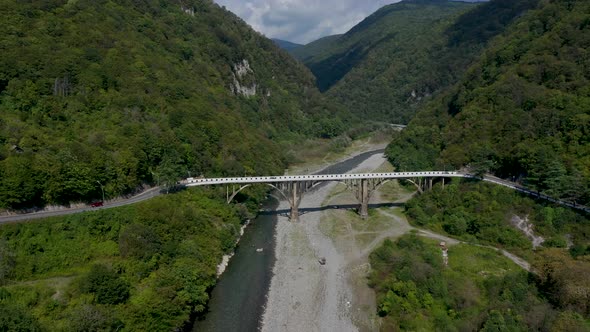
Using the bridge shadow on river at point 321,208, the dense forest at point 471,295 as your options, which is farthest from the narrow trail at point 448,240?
the bridge shadow on river at point 321,208

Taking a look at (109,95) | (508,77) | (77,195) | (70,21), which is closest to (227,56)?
(70,21)

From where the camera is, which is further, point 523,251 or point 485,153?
point 485,153

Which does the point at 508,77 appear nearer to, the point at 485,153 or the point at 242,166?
the point at 485,153

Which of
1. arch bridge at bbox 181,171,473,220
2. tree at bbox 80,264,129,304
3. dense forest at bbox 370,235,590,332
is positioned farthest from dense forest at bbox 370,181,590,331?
tree at bbox 80,264,129,304

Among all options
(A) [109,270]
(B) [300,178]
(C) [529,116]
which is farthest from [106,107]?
(C) [529,116]

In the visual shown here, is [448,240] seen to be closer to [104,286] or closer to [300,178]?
[300,178]

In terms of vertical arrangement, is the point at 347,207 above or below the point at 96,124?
below
